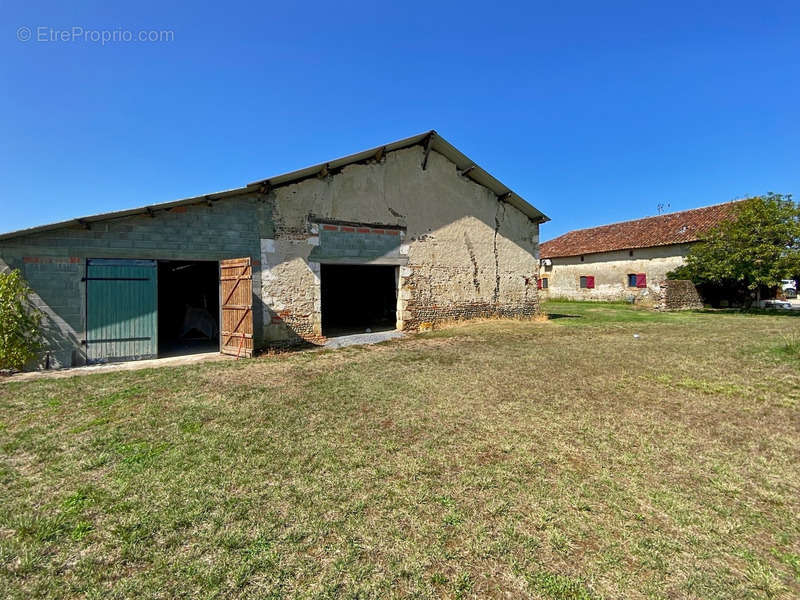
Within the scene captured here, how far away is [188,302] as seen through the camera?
44.5ft

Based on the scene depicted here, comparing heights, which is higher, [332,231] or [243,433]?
[332,231]

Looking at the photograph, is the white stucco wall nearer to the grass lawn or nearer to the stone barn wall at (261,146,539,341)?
the stone barn wall at (261,146,539,341)

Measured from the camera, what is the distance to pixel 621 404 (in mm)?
4852

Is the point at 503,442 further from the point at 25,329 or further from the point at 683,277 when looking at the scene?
the point at 683,277

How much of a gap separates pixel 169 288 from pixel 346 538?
1403 centimetres

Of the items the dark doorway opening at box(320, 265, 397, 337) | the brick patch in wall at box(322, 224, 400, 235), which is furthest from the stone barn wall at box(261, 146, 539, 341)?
the dark doorway opening at box(320, 265, 397, 337)

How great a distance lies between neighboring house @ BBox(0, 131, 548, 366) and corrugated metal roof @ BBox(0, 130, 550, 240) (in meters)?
0.04

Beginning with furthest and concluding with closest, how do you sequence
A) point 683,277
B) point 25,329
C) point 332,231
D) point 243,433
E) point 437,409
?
point 683,277 → point 332,231 → point 25,329 → point 437,409 → point 243,433

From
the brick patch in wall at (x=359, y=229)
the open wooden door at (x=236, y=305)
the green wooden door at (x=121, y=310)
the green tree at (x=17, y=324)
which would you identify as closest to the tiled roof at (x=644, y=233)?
the brick patch in wall at (x=359, y=229)

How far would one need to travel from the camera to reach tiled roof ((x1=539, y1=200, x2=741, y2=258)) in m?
20.8

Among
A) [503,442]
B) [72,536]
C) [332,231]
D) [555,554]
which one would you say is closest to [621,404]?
[503,442]

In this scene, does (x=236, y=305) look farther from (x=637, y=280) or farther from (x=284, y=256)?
(x=637, y=280)

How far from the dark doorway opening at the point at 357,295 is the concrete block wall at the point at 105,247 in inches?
245

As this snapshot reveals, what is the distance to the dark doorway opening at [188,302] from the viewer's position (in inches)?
488
